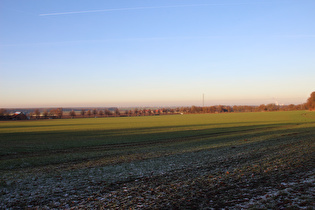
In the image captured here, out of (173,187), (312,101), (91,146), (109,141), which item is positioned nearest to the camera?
(173,187)

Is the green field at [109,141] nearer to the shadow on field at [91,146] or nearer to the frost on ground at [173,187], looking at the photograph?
the shadow on field at [91,146]

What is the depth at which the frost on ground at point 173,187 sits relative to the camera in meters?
8.97

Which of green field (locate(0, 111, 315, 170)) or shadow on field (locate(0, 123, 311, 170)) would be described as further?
green field (locate(0, 111, 315, 170))

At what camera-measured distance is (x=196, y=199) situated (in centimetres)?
949

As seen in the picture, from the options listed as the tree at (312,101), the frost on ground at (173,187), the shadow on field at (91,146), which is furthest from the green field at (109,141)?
the tree at (312,101)

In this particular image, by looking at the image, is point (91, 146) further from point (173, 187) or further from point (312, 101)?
point (312, 101)

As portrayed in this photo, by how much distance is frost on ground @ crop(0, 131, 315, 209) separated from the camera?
897 centimetres

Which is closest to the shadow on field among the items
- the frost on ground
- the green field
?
the green field

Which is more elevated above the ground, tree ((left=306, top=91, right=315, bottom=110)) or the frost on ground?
tree ((left=306, top=91, right=315, bottom=110))

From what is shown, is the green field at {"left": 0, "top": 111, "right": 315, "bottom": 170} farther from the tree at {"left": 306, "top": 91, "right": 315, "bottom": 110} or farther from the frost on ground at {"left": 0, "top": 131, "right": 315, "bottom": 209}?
the tree at {"left": 306, "top": 91, "right": 315, "bottom": 110}

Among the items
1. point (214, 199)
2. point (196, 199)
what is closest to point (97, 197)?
point (196, 199)

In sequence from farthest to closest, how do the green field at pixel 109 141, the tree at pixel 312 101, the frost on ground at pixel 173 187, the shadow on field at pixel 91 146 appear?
the tree at pixel 312 101 → the green field at pixel 109 141 → the shadow on field at pixel 91 146 → the frost on ground at pixel 173 187

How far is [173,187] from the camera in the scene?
1149 cm

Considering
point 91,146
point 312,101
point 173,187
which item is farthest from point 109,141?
point 312,101
